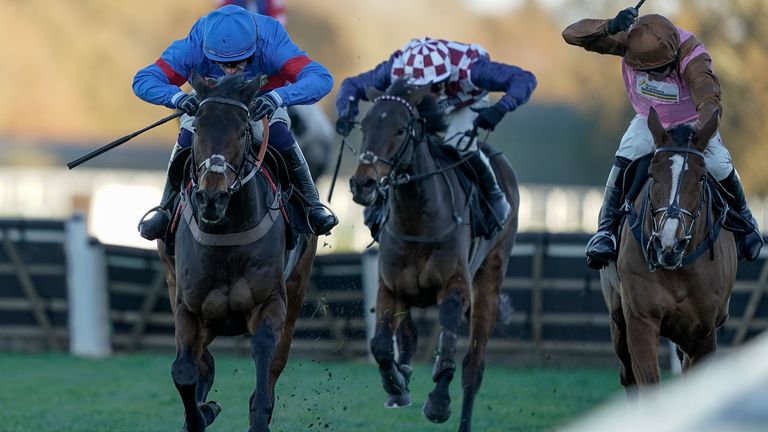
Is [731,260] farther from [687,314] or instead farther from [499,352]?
[499,352]

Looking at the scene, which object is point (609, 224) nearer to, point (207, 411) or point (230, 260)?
point (230, 260)

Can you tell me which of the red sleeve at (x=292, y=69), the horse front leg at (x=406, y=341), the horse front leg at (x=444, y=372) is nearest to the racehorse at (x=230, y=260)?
the red sleeve at (x=292, y=69)

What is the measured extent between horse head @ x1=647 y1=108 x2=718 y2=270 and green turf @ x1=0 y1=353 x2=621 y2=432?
2016mm

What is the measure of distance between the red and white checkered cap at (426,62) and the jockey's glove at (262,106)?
2396 mm

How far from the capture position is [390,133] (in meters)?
7.45

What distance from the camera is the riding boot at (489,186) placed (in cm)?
827

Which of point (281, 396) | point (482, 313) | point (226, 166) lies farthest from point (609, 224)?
point (281, 396)

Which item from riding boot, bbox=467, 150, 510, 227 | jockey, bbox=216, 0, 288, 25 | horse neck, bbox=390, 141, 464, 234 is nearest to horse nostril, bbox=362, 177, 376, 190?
horse neck, bbox=390, 141, 464, 234

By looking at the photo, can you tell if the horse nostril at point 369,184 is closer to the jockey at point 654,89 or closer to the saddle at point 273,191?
the saddle at point 273,191

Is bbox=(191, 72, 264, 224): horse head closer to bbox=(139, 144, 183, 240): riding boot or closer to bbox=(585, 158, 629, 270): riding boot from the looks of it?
bbox=(139, 144, 183, 240): riding boot

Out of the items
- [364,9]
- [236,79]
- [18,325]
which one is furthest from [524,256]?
[364,9]

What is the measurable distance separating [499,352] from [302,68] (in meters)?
5.61

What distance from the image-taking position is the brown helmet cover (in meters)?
6.43

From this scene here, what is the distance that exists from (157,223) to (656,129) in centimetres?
216
